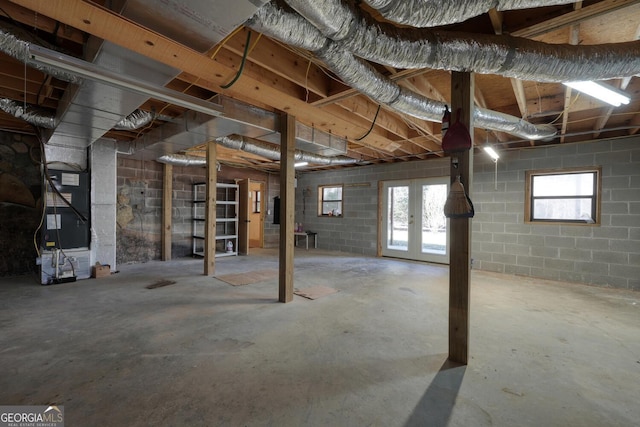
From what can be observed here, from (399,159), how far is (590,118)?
3239 mm

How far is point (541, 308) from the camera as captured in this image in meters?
3.22

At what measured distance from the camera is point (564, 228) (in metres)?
4.52

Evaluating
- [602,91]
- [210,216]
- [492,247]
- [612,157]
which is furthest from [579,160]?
[210,216]

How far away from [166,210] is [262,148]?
276 centimetres

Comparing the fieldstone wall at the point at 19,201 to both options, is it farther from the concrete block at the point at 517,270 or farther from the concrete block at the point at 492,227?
the concrete block at the point at 517,270

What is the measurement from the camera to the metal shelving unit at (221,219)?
21.3 feet

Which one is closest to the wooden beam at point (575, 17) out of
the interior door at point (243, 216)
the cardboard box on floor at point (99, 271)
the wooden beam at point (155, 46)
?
the wooden beam at point (155, 46)

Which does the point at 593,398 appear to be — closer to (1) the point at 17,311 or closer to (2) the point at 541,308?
(2) the point at 541,308

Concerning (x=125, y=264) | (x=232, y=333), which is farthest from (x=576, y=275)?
(x=125, y=264)

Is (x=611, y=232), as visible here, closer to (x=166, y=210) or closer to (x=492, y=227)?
(x=492, y=227)

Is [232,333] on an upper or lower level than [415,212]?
lower

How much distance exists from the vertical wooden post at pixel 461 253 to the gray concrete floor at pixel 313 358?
186 mm

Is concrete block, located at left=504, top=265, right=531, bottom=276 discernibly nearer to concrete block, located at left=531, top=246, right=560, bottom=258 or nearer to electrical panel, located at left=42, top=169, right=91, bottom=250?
concrete block, located at left=531, top=246, right=560, bottom=258

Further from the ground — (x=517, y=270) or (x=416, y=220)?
(x=416, y=220)
